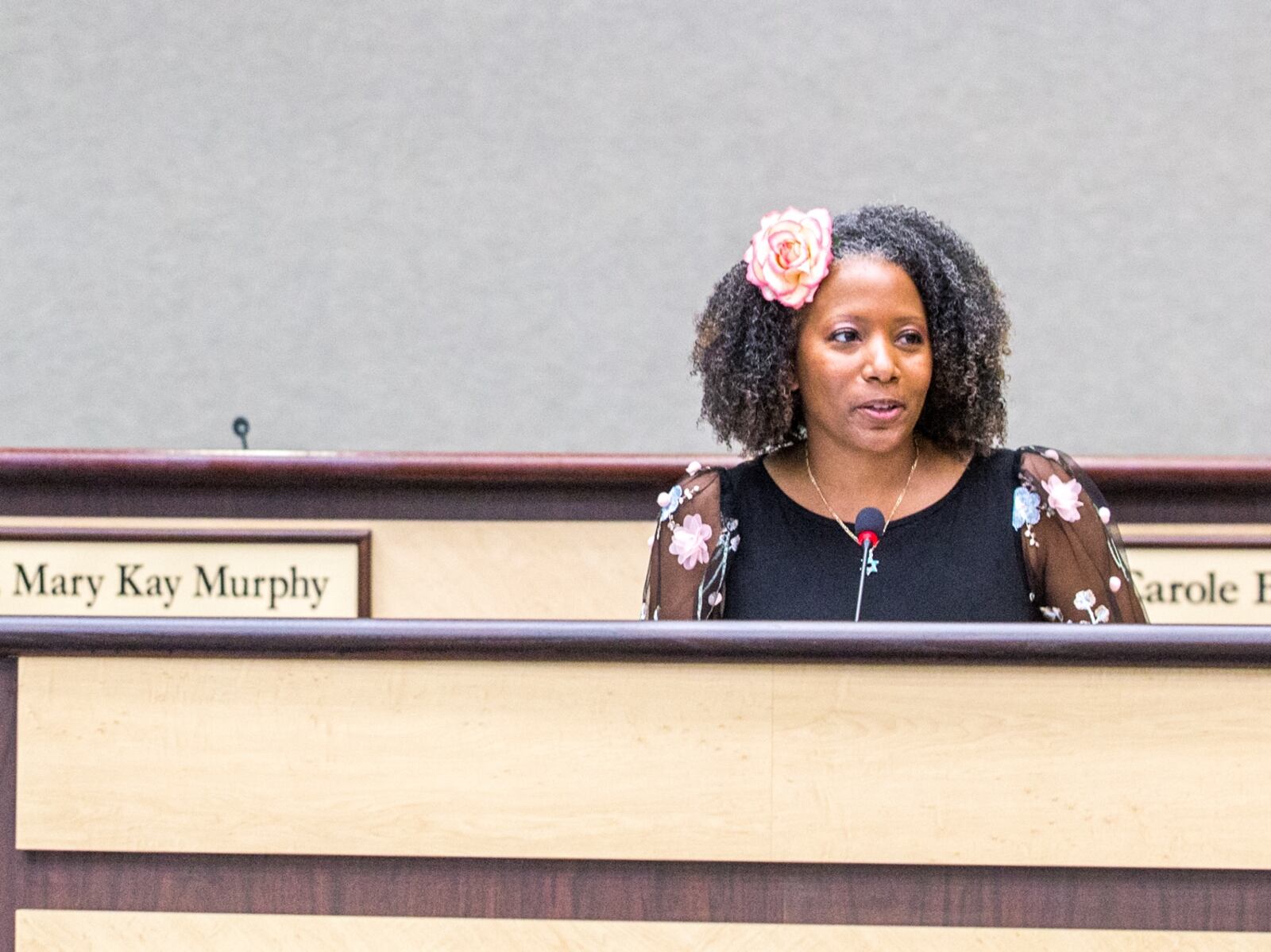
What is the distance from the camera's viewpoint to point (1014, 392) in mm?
4020

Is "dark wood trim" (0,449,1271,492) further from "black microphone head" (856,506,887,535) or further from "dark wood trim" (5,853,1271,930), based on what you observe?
"dark wood trim" (5,853,1271,930)

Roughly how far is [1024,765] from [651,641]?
0.33 m

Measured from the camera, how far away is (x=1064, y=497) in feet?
5.36

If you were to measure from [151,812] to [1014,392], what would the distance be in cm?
331

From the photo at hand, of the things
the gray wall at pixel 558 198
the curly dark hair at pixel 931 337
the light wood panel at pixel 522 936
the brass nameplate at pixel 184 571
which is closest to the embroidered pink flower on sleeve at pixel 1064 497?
the curly dark hair at pixel 931 337

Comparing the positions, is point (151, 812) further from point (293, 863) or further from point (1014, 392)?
point (1014, 392)

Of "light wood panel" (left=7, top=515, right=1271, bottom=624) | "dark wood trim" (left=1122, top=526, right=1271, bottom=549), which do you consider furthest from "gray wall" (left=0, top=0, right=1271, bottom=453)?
"dark wood trim" (left=1122, top=526, right=1271, bottom=549)

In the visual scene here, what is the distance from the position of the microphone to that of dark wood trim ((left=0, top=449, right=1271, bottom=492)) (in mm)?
784

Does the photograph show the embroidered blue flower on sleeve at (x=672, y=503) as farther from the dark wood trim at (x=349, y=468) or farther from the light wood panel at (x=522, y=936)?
the light wood panel at (x=522, y=936)

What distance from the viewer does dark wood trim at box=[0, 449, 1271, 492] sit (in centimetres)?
244

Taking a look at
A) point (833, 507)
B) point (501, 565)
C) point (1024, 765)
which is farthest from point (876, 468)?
point (501, 565)

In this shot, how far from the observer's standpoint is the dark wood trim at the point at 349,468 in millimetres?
2439

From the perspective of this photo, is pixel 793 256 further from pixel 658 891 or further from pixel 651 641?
pixel 658 891

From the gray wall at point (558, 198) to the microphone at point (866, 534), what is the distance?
7.94 ft
